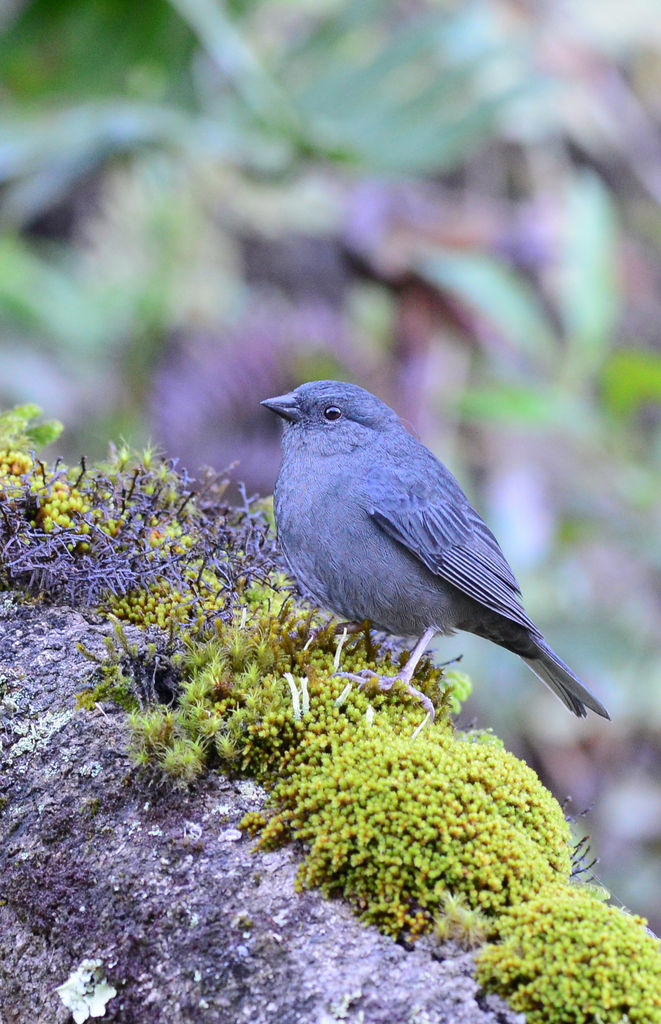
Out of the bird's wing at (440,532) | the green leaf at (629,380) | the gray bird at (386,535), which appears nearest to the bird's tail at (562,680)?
the gray bird at (386,535)

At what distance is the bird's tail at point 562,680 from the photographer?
3451 millimetres

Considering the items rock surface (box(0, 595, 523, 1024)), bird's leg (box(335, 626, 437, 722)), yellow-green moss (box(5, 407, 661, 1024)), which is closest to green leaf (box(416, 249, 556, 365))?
yellow-green moss (box(5, 407, 661, 1024))

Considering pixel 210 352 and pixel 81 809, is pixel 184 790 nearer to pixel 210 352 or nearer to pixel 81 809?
pixel 81 809

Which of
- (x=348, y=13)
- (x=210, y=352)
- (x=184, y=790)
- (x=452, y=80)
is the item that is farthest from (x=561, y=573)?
(x=184, y=790)

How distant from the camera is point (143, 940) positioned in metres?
2.28

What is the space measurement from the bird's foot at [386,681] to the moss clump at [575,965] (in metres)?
0.83

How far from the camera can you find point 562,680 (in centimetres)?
364

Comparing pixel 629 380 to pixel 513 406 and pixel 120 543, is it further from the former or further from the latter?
pixel 120 543

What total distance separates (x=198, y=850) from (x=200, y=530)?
1.27 metres

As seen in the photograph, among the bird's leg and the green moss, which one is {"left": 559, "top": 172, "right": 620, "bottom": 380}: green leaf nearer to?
the bird's leg

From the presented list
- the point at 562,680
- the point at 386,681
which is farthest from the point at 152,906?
the point at 562,680

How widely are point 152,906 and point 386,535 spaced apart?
1.54m

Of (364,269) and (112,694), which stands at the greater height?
(364,269)

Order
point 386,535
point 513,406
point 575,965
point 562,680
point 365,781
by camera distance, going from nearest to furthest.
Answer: point 575,965 → point 365,781 → point 386,535 → point 562,680 → point 513,406
